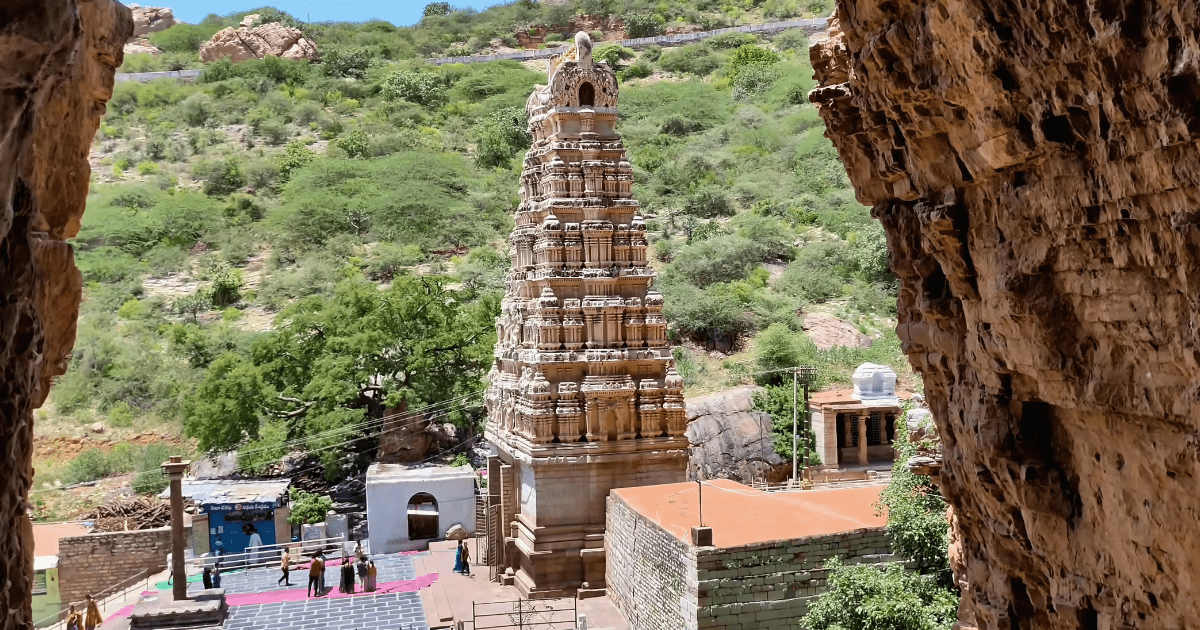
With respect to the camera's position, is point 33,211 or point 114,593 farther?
point 114,593

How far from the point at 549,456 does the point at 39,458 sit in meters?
23.3

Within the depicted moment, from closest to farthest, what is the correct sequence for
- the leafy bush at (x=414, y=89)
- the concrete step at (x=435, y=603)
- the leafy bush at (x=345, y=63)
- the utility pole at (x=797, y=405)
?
the concrete step at (x=435, y=603), the utility pole at (x=797, y=405), the leafy bush at (x=414, y=89), the leafy bush at (x=345, y=63)

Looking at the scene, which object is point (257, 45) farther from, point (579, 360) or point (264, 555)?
point (579, 360)

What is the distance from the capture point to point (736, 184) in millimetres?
55531

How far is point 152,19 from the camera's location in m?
86.9

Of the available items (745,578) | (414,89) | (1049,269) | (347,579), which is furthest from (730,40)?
(1049,269)

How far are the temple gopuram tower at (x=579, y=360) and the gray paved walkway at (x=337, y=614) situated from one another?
222 cm

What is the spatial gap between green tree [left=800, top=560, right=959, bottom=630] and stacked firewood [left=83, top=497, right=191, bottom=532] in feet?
57.3

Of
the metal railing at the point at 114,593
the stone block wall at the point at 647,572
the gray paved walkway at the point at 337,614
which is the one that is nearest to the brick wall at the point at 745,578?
the stone block wall at the point at 647,572

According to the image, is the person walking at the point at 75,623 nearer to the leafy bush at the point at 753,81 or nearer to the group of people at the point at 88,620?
the group of people at the point at 88,620

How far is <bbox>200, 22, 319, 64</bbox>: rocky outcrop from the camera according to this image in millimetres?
77688

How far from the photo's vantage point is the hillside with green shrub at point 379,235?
3127 cm

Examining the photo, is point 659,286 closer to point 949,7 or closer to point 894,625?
point 894,625

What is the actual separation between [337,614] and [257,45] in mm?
67024
